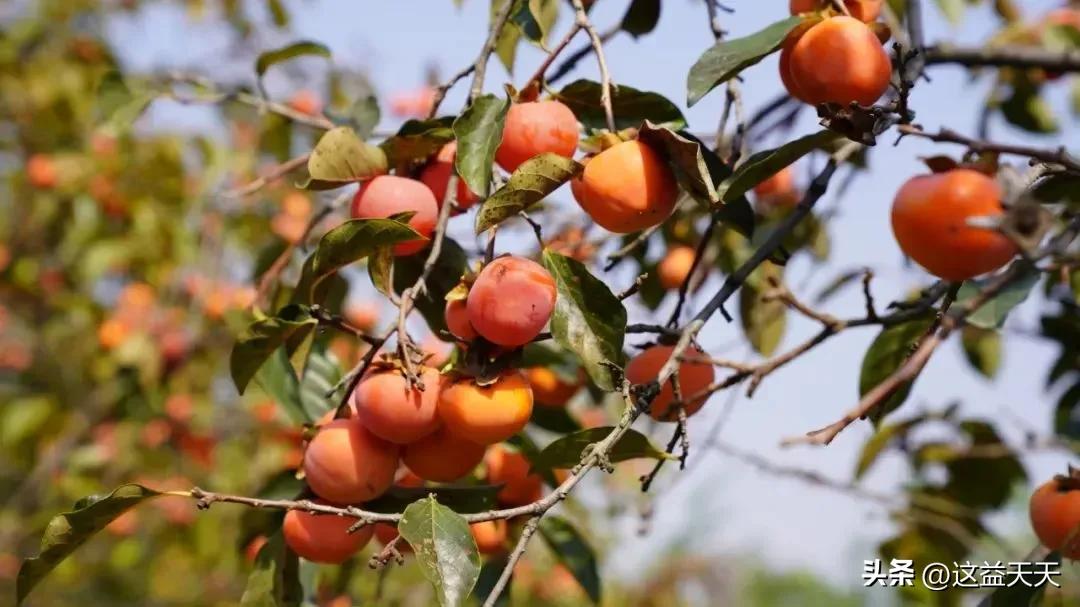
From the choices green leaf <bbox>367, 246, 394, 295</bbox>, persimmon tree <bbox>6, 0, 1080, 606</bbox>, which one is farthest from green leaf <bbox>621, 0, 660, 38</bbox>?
green leaf <bbox>367, 246, 394, 295</bbox>

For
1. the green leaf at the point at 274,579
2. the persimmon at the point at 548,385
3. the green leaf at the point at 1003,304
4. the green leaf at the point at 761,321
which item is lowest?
the green leaf at the point at 274,579

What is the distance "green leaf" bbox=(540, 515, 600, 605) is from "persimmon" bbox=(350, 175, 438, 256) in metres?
0.41

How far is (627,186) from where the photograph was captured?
0.76 metres

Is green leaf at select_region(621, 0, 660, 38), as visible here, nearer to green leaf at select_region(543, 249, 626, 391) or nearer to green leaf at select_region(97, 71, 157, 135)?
green leaf at select_region(543, 249, 626, 391)

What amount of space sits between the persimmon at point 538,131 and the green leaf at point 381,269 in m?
0.12

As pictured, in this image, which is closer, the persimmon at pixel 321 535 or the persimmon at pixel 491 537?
the persimmon at pixel 321 535

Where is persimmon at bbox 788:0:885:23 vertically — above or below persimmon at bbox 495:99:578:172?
above

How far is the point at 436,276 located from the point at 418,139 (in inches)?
5.2

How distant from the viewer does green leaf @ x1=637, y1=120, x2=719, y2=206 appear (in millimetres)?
744

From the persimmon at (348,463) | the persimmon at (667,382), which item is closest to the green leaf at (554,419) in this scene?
the persimmon at (667,382)

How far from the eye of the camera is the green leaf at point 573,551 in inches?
45.0

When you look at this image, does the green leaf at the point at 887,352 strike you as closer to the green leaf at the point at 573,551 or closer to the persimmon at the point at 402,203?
the green leaf at the point at 573,551

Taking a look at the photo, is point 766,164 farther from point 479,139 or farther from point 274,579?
point 274,579

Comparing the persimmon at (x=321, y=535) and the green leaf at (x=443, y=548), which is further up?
the green leaf at (x=443, y=548)
